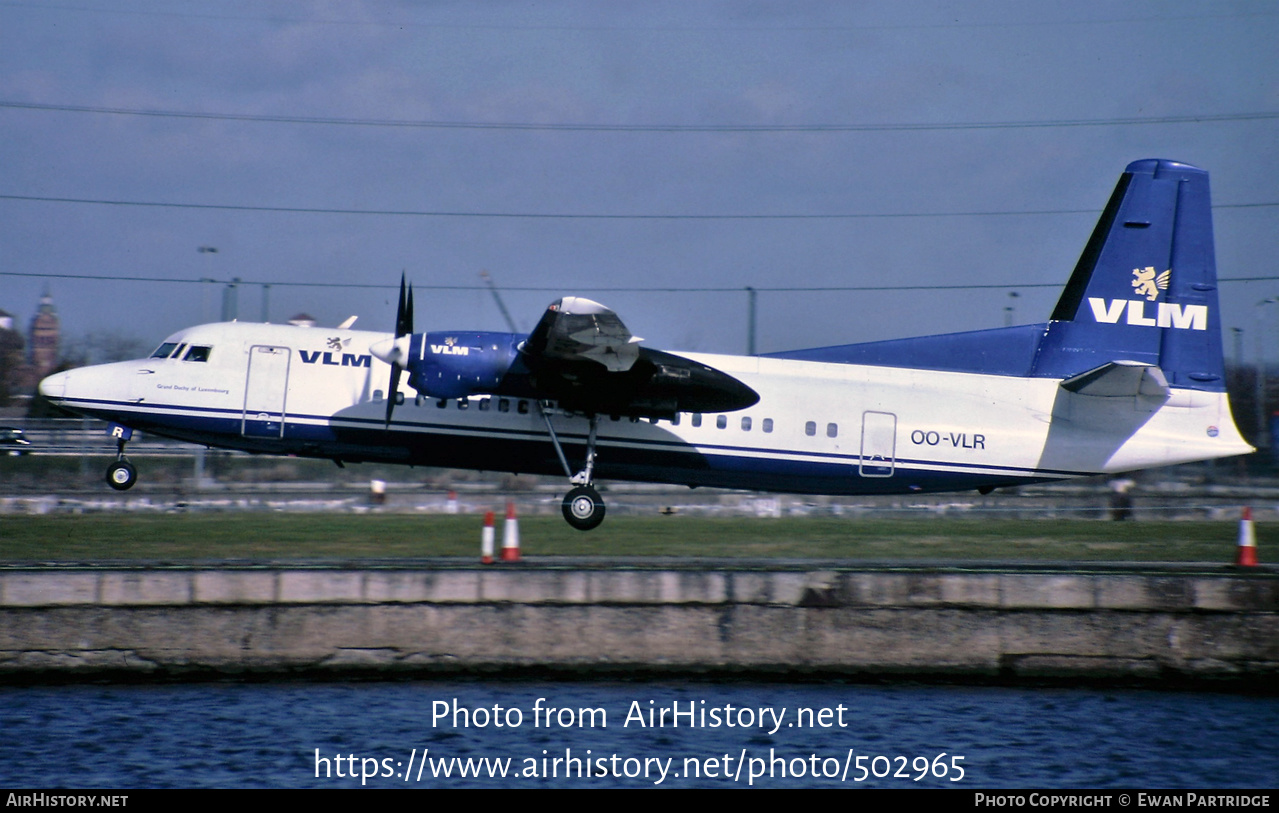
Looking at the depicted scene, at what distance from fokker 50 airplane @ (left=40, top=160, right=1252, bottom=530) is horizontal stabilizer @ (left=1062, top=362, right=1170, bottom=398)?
0.04 metres

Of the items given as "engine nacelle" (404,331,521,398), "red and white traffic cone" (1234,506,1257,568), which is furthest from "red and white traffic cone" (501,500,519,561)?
"red and white traffic cone" (1234,506,1257,568)

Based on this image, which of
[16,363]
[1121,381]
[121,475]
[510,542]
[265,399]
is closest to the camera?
[510,542]

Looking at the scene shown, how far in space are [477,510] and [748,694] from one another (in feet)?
54.7

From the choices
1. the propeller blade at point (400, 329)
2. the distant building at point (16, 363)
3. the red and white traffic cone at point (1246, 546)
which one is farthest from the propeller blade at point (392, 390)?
the distant building at point (16, 363)

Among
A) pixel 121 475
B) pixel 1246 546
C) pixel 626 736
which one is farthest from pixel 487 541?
pixel 1246 546

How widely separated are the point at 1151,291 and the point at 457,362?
10776 millimetres

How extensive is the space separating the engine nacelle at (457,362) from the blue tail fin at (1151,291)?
27.4ft

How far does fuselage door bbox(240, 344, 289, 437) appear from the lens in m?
18.5

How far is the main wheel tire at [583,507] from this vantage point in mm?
18578

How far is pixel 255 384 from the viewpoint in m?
18.6

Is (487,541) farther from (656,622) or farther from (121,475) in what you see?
(121,475)

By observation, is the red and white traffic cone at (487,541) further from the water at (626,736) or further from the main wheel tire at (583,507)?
the water at (626,736)

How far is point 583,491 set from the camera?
18.6 meters
